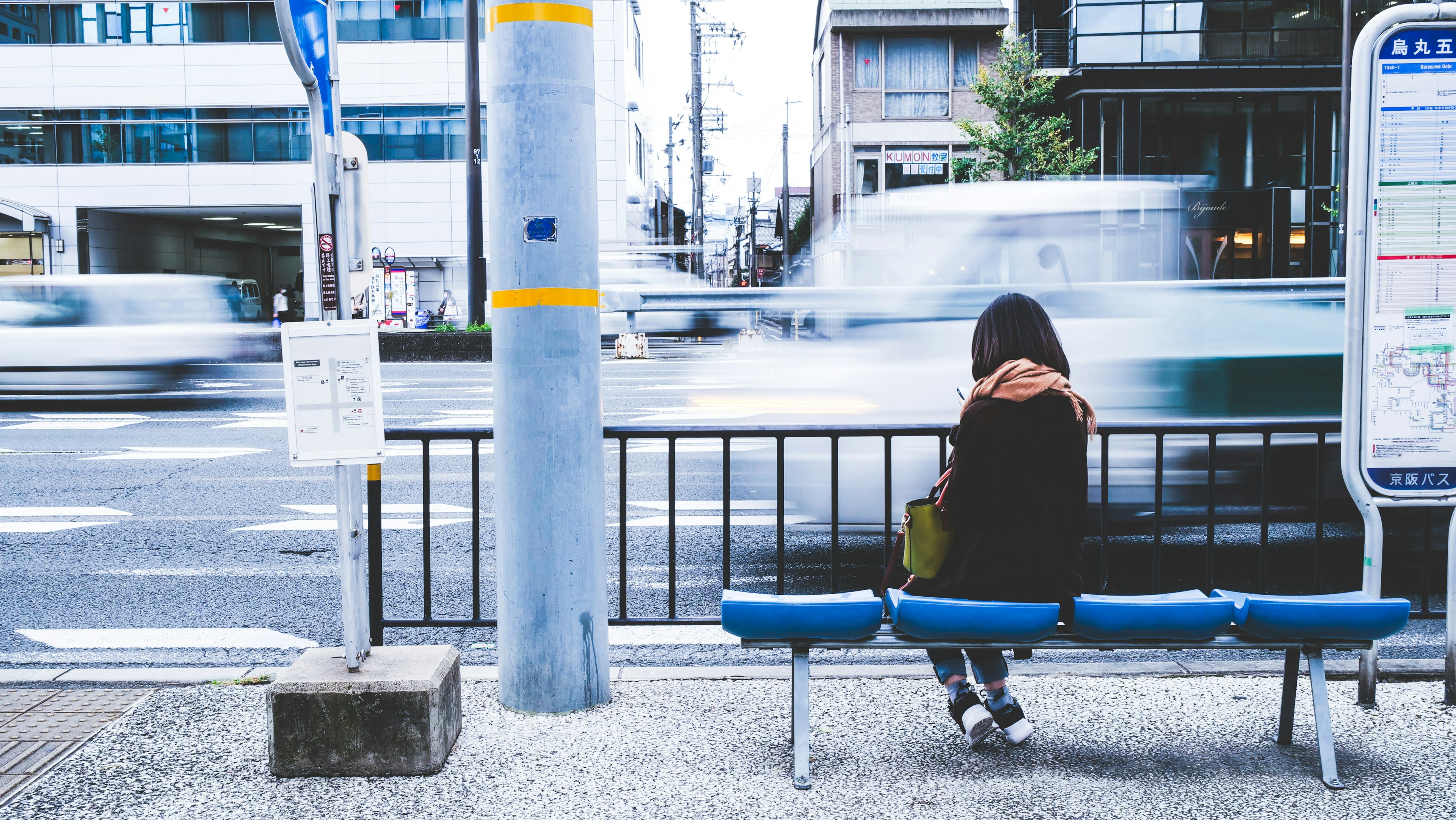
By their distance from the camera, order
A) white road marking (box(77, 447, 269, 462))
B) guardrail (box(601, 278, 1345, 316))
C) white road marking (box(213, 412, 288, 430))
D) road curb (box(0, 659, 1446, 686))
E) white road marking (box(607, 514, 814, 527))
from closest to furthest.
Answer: road curb (box(0, 659, 1446, 686)) < guardrail (box(601, 278, 1345, 316)) < white road marking (box(607, 514, 814, 527)) < white road marking (box(77, 447, 269, 462)) < white road marking (box(213, 412, 288, 430))

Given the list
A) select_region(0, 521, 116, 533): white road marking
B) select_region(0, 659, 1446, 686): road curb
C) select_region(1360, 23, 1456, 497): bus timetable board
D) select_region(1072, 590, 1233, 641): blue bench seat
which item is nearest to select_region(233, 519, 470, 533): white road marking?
select_region(0, 521, 116, 533): white road marking

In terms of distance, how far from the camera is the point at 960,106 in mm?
37156

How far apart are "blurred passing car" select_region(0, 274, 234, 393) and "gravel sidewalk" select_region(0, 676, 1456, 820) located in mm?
11697

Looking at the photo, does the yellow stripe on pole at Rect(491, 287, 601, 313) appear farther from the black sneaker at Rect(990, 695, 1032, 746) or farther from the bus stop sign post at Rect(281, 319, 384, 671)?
the black sneaker at Rect(990, 695, 1032, 746)

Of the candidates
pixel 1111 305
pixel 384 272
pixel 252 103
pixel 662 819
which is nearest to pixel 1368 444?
pixel 1111 305

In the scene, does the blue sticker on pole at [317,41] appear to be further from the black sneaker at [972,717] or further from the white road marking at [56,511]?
the white road marking at [56,511]

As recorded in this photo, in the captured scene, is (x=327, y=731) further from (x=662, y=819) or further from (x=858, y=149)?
(x=858, y=149)

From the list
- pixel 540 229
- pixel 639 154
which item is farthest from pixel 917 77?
pixel 540 229

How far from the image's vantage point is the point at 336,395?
3762mm

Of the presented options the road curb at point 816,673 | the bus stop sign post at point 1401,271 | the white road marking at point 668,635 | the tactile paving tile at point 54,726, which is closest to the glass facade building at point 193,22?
the white road marking at point 668,635

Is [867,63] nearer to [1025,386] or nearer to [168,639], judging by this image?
[168,639]

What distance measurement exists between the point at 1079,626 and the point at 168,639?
15.1 feet

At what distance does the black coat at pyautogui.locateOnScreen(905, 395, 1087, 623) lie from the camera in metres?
3.78

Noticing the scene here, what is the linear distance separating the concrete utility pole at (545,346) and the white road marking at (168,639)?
204cm
